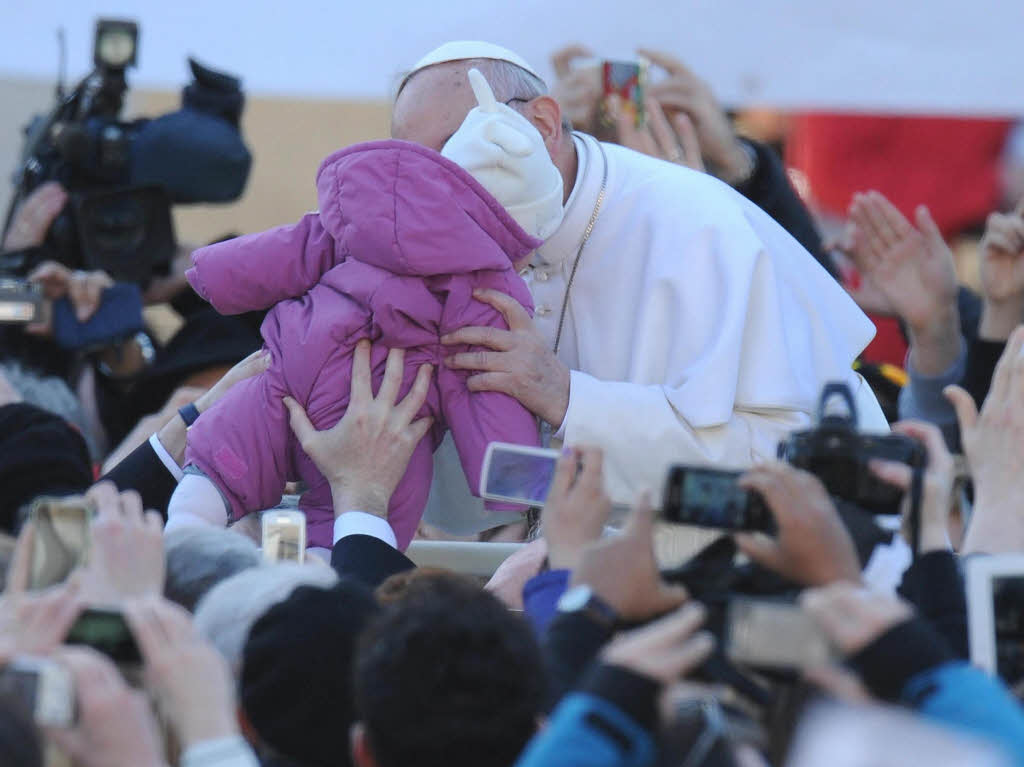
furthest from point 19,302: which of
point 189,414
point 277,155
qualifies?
point 277,155

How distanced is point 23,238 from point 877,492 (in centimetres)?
355

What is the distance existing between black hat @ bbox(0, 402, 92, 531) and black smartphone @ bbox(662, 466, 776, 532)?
75.1 inches

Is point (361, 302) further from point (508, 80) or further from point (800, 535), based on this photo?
point (800, 535)

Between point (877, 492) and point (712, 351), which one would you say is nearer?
point (877, 492)

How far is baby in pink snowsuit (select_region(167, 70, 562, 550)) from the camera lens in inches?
127

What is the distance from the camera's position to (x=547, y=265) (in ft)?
12.2

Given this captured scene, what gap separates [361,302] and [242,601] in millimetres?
1024

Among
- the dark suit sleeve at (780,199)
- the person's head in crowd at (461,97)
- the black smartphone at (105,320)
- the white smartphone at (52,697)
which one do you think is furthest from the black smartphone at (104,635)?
the black smartphone at (105,320)

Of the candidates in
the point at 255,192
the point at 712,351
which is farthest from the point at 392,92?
the point at 255,192

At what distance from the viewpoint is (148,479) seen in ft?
11.9

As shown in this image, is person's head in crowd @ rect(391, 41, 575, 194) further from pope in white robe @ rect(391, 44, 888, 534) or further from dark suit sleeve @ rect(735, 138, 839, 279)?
dark suit sleeve @ rect(735, 138, 839, 279)

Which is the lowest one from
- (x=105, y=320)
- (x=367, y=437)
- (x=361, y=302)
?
(x=105, y=320)

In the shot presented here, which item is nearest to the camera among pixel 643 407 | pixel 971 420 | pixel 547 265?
pixel 971 420

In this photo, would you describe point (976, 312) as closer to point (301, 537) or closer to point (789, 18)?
point (789, 18)
